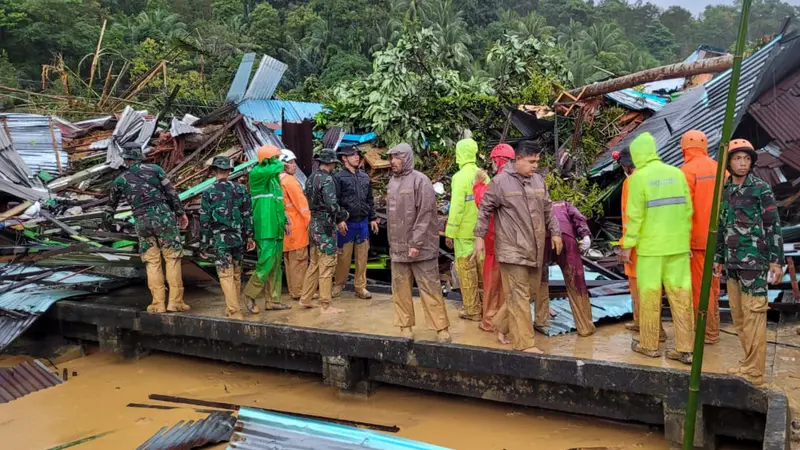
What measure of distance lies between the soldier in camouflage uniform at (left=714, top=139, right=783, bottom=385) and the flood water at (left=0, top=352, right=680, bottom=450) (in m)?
1.06

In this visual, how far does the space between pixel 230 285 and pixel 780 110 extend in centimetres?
773

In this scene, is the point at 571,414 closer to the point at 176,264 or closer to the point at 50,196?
the point at 176,264

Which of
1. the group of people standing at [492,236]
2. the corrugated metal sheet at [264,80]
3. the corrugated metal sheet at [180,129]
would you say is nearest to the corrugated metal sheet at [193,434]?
the group of people standing at [492,236]

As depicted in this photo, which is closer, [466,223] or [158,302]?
[466,223]

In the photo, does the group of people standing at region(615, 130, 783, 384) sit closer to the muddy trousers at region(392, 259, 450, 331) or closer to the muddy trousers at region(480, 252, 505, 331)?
the muddy trousers at region(480, 252, 505, 331)

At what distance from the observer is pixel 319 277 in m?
7.20

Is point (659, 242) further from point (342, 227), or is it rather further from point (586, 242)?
point (342, 227)

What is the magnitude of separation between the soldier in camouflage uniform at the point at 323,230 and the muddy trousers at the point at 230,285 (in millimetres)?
785

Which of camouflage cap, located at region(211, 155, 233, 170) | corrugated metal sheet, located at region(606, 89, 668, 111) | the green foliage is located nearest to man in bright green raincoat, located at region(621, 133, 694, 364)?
camouflage cap, located at region(211, 155, 233, 170)

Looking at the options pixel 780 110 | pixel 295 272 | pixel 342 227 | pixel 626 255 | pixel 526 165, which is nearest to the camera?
pixel 626 255

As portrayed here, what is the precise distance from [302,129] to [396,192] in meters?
5.91

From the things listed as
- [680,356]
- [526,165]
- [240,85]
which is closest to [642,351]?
[680,356]

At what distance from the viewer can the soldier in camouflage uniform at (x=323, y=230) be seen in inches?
280

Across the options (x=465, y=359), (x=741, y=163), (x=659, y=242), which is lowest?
(x=465, y=359)
